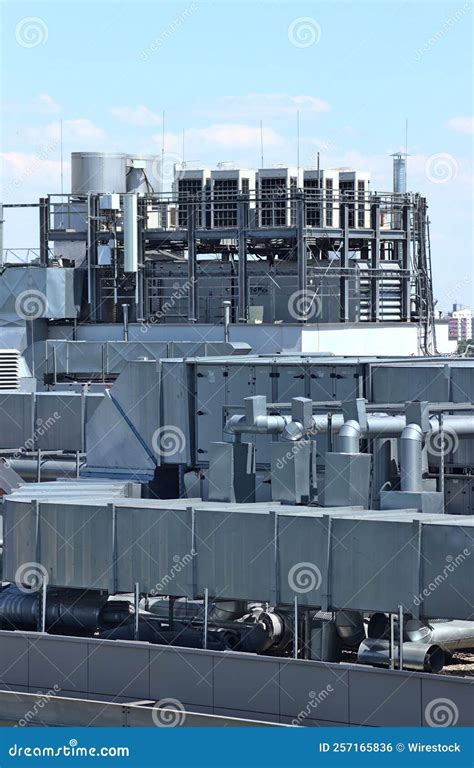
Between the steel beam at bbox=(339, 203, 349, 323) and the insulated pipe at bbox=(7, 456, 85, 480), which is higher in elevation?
the steel beam at bbox=(339, 203, 349, 323)

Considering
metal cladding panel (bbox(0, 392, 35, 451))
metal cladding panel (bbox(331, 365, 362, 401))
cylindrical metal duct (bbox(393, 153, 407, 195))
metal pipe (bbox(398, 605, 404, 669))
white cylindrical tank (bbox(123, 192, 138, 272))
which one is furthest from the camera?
cylindrical metal duct (bbox(393, 153, 407, 195))

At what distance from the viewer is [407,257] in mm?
53688

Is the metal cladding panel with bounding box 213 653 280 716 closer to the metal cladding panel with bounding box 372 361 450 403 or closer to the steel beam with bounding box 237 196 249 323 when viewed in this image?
the metal cladding panel with bounding box 372 361 450 403

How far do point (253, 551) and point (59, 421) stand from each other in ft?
48.3

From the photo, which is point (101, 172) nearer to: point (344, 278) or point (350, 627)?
point (344, 278)

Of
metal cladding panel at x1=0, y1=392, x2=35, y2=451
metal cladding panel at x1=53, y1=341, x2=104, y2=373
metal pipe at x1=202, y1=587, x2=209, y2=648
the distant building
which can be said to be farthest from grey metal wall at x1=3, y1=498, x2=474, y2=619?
the distant building

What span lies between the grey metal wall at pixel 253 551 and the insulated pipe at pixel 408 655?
56cm

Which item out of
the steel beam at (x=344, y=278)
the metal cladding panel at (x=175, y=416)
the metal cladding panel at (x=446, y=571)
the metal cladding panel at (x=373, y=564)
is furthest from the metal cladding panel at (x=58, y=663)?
the steel beam at (x=344, y=278)

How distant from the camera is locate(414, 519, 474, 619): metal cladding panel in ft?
64.4

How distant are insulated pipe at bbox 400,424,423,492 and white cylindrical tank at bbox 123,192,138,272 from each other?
94.5ft

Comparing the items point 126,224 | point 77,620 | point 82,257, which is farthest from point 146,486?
point 82,257

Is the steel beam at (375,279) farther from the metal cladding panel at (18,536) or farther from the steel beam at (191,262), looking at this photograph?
the metal cladding panel at (18,536)

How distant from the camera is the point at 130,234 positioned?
50594mm

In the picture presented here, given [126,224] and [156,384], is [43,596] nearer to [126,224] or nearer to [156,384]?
[156,384]
